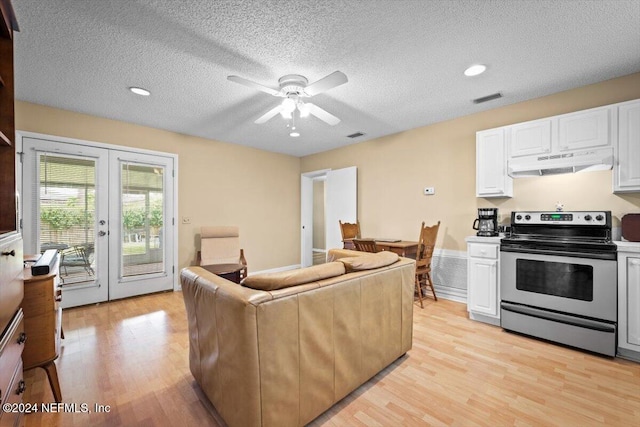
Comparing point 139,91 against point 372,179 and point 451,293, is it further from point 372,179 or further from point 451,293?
point 451,293

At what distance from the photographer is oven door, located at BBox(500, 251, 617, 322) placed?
2324mm

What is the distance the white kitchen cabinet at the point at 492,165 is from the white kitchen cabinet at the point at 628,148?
0.87 m

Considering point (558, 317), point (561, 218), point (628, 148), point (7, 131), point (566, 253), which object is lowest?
point (558, 317)

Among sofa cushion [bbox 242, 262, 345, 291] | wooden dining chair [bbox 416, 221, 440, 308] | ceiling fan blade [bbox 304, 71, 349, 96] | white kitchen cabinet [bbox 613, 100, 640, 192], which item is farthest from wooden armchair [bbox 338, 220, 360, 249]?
white kitchen cabinet [bbox 613, 100, 640, 192]

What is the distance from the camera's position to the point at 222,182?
4.88 m

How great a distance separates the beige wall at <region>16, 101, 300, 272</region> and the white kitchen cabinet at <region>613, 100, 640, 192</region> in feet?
15.9

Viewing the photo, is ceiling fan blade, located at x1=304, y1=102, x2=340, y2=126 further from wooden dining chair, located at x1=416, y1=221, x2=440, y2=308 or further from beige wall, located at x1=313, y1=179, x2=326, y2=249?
beige wall, located at x1=313, y1=179, x2=326, y2=249

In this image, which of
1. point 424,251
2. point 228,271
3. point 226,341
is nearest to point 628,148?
point 424,251

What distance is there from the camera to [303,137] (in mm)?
4645

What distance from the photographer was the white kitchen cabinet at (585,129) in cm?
257

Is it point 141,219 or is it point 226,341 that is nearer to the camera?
point 226,341

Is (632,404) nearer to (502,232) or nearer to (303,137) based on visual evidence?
(502,232)

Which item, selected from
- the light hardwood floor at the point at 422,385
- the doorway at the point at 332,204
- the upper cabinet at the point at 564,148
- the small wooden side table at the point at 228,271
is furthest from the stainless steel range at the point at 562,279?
the small wooden side table at the point at 228,271

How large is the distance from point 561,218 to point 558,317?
948 millimetres
